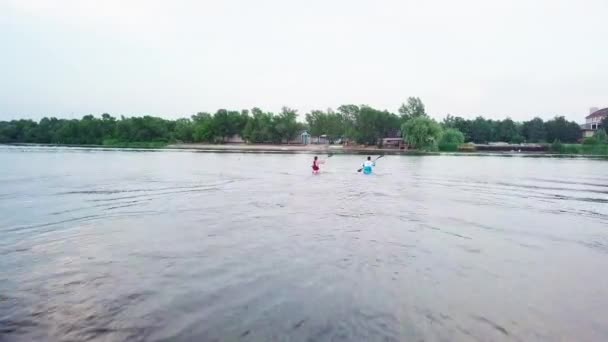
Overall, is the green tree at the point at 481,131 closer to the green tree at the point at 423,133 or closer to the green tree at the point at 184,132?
the green tree at the point at 423,133

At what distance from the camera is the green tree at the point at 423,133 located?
83500 mm

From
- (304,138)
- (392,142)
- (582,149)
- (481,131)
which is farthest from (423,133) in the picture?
(304,138)

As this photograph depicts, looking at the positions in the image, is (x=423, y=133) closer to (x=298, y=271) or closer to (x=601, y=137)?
(x=601, y=137)

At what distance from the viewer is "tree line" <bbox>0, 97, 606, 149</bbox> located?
98062 millimetres

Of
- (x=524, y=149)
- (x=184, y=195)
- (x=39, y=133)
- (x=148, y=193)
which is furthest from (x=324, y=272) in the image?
(x=39, y=133)

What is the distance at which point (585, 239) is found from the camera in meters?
10.6

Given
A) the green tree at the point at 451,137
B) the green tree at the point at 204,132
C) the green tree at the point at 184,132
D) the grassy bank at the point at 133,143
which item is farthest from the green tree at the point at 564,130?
the grassy bank at the point at 133,143

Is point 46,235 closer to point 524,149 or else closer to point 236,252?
point 236,252

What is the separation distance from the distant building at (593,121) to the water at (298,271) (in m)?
109

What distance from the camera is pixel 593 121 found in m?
112

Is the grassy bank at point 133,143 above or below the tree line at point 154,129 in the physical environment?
below

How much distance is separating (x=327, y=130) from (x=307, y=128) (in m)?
16.0

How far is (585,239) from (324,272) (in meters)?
8.11

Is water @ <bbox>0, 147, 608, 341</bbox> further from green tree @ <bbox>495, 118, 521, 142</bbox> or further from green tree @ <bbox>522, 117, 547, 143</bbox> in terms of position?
green tree @ <bbox>522, 117, 547, 143</bbox>
